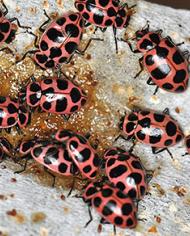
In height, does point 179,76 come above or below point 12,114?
above

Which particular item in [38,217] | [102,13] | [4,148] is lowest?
[38,217]

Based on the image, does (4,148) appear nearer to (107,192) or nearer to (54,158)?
(54,158)

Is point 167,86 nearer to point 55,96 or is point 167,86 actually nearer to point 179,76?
point 179,76

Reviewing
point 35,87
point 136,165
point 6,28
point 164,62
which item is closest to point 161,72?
point 164,62

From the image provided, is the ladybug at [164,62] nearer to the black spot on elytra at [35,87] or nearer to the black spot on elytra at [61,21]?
→ the black spot on elytra at [61,21]

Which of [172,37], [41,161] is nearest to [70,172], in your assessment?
[41,161]

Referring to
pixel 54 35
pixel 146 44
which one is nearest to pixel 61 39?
pixel 54 35

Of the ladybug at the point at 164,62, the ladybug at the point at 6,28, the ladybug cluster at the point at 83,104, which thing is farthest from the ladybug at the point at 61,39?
the ladybug at the point at 164,62

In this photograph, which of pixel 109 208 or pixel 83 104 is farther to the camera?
pixel 83 104
